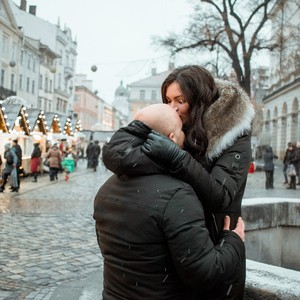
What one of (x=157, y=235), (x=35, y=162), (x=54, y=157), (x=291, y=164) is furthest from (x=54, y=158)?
(x=157, y=235)

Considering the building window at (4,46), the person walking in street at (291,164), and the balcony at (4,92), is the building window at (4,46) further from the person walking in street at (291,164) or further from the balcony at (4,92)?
the person walking in street at (291,164)

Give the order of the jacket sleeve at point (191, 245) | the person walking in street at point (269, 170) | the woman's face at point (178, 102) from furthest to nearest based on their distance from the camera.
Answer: the person walking in street at point (269, 170) < the woman's face at point (178, 102) < the jacket sleeve at point (191, 245)

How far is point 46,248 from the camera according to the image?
7.80 meters

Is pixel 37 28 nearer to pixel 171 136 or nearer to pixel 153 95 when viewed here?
pixel 153 95

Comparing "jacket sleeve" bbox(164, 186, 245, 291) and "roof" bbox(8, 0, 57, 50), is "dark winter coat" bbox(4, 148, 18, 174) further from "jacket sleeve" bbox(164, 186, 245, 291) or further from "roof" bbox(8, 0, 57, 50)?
"roof" bbox(8, 0, 57, 50)

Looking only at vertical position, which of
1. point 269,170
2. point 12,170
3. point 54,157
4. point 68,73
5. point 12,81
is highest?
point 68,73

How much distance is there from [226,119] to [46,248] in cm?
599

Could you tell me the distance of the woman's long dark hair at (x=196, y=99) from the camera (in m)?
2.36

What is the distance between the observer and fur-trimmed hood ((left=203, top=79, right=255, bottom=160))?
234 centimetres

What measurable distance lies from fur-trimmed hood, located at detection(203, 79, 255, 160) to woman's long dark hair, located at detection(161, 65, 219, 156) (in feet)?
A: 0.11

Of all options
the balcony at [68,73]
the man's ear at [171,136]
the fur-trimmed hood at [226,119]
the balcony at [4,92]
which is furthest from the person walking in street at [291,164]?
the balcony at [68,73]

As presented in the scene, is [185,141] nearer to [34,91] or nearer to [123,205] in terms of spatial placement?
[123,205]

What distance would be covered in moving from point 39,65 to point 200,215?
209ft

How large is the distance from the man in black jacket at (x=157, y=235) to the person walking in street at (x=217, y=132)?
0.16 meters
